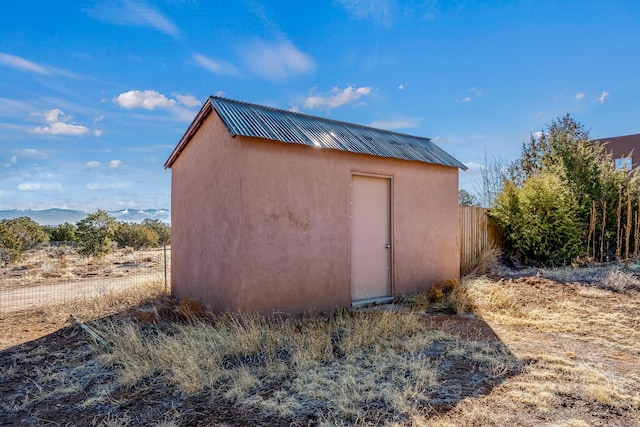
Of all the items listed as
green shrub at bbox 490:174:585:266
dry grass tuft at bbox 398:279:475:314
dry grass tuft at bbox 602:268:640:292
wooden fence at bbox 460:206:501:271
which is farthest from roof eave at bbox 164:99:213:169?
green shrub at bbox 490:174:585:266

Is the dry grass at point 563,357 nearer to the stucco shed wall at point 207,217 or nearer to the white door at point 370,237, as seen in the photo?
the white door at point 370,237

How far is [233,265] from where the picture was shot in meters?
5.59

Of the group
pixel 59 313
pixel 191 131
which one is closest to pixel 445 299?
pixel 191 131

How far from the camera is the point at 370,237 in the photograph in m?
7.14

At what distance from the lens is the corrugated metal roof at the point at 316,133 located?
19.2ft

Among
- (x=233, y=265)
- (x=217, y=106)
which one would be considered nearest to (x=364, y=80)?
(x=217, y=106)

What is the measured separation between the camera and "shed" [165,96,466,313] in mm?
5652

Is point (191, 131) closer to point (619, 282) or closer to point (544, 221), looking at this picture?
point (619, 282)

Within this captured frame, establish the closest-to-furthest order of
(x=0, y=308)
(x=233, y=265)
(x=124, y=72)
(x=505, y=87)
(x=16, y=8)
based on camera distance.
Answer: (x=233, y=265)
(x=16, y=8)
(x=0, y=308)
(x=124, y=72)
(x=505, y=87)

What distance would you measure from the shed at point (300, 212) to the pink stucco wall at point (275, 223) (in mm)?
18

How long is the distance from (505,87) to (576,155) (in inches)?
124

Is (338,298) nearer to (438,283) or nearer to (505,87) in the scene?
(438,283)

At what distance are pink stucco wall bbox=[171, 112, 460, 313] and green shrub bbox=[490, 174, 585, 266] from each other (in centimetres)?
443

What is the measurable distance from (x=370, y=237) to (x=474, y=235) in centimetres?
487
